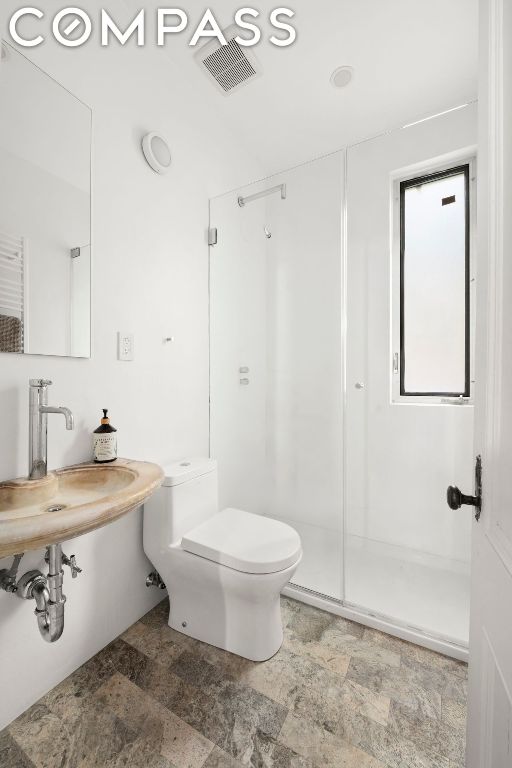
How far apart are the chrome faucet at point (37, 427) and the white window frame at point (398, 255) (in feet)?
5.79

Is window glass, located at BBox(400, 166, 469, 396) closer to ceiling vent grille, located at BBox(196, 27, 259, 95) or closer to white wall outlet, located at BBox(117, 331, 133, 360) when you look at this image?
ceiling vent grille, located at BBox(196, 27, 259, 95)

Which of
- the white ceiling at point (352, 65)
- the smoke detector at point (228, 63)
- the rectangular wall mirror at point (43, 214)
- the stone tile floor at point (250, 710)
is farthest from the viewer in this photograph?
the smoke detector at point (228, 63)

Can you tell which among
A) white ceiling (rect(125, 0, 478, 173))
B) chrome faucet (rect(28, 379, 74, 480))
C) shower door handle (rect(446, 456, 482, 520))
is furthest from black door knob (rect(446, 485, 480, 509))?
white ceiling (rect(125, 0, 478, 173))

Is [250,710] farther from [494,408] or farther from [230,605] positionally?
[494,408]

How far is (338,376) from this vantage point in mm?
1888

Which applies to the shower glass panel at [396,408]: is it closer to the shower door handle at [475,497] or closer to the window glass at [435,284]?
the window glass at [435,284]

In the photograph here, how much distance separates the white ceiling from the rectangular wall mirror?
720 millimetres

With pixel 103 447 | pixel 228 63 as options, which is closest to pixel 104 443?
pixel 103 447

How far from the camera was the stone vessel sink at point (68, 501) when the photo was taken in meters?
0.74

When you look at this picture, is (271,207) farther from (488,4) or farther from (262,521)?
(262,521)

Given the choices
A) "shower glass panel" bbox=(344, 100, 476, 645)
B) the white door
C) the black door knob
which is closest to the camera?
the white door

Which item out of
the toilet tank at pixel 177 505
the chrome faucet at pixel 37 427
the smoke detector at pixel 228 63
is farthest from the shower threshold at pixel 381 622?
the smoke detector at pixel 228 63

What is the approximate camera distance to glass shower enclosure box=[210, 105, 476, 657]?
6.10ft

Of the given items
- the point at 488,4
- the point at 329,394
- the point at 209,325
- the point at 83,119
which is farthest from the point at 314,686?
the point at 83,119
